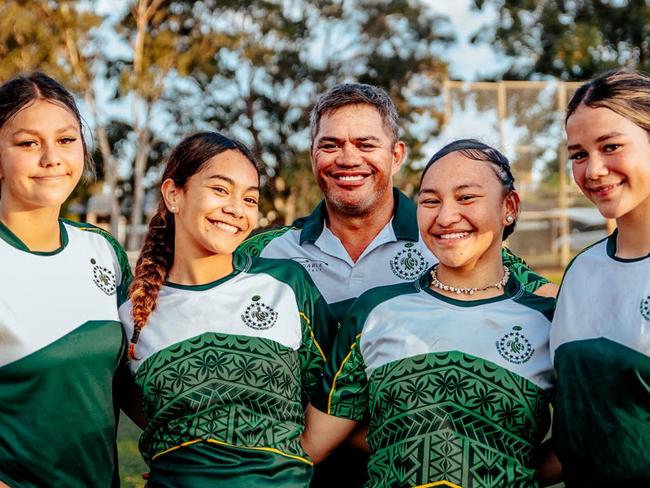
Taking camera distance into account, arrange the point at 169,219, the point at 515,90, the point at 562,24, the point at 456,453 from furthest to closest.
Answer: the point at 562,24 → the point at 515,90 → the point at 169,219 → the point at 456,453

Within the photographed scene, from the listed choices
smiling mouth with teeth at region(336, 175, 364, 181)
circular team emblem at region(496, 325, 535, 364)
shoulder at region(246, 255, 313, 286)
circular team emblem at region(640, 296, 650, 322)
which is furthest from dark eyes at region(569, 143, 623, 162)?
smiling mouth with teeth at region(336, 175, 364, 181)

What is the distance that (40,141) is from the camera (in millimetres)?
3039

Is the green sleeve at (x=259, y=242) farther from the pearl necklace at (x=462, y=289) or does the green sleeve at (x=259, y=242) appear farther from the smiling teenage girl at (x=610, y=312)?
the smiling teenage girl at (x=610, y=312)

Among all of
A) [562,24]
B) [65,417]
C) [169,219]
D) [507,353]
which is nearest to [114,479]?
[65,417]

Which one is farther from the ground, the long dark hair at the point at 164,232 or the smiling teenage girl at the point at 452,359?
the long dark hair at the point at 164,232

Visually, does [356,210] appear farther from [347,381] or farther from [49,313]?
[49,313]

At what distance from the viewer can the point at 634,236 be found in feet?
8.55

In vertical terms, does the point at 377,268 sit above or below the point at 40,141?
below

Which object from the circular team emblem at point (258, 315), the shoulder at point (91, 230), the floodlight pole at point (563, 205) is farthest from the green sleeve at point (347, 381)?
the floodlight pole at point (563, 205)

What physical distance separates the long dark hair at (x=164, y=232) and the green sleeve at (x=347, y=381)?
0.75 m

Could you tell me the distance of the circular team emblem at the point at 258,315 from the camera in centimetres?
307

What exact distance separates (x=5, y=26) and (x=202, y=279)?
74.0 ft

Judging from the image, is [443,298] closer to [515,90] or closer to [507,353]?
[507,353]

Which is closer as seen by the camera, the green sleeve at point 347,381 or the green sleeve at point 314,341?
the green sleeve at point 347,381
